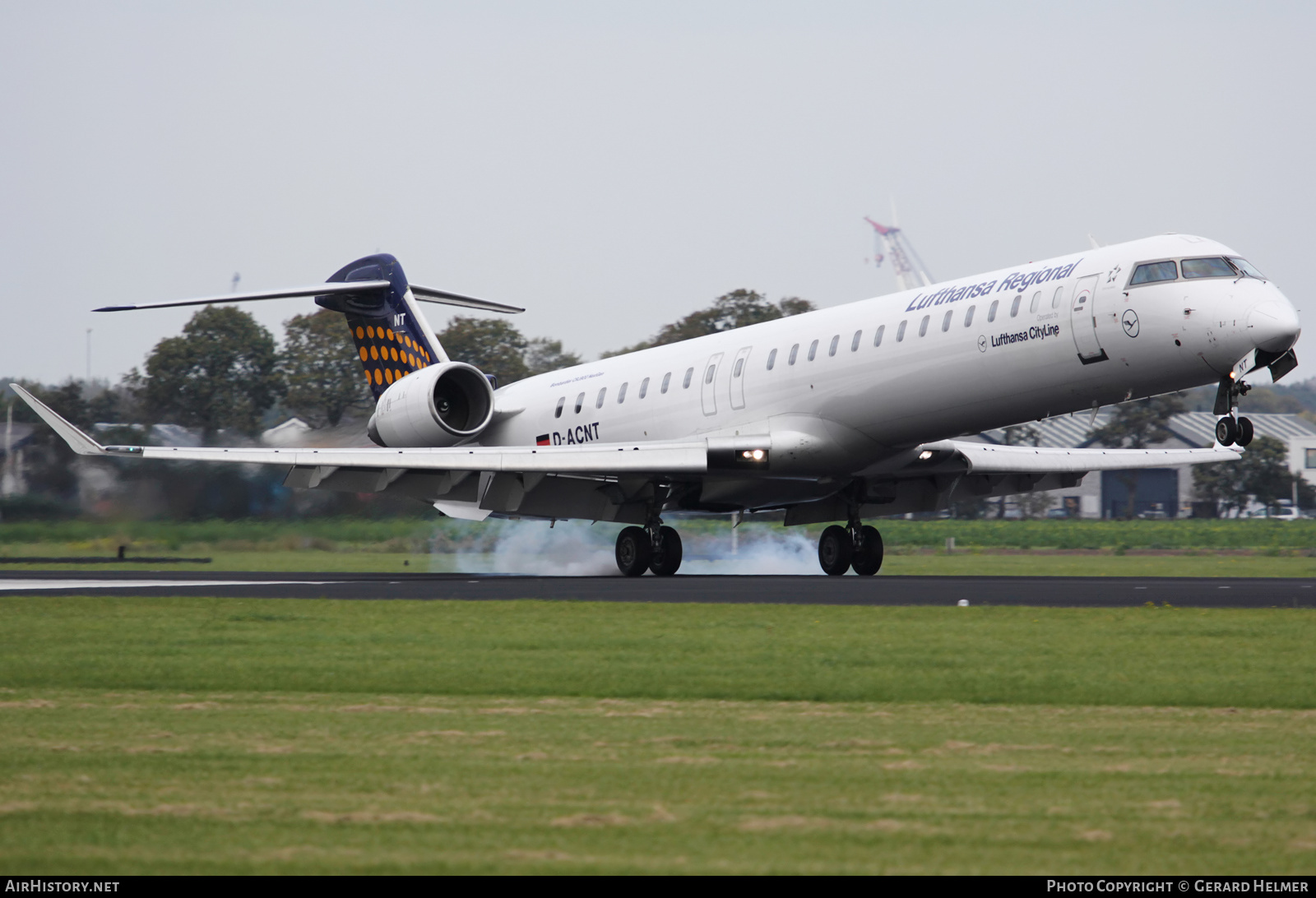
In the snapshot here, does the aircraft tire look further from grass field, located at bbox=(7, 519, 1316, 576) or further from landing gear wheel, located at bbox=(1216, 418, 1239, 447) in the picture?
grass field, located at bbox=(7, 519, 1316, 576)

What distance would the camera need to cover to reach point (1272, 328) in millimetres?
18422

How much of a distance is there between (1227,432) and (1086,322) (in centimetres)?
254

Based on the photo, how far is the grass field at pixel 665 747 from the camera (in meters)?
5.84

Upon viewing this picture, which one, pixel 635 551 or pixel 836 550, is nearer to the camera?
pixel 635 551

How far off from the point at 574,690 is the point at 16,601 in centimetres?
1057

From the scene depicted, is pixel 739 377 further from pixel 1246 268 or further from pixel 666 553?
pixel 1246 268

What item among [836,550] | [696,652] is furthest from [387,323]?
[696,652]

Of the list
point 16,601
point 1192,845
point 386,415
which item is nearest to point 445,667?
point 1192,845

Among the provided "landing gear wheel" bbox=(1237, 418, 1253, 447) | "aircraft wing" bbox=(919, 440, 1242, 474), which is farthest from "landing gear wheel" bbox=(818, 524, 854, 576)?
"landing gear wheel" bbox=(1237, 418, 1253, 447)

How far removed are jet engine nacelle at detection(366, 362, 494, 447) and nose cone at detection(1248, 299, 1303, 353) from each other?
14.4m

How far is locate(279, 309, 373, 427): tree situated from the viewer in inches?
2281

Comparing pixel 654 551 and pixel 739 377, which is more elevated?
pixel 739 377

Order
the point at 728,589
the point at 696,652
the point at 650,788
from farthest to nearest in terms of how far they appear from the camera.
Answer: the point at 728,589 → the point at 696,652 → the point at 650,788

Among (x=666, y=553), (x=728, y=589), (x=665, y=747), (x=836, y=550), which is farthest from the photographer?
(x=836, y=550)
